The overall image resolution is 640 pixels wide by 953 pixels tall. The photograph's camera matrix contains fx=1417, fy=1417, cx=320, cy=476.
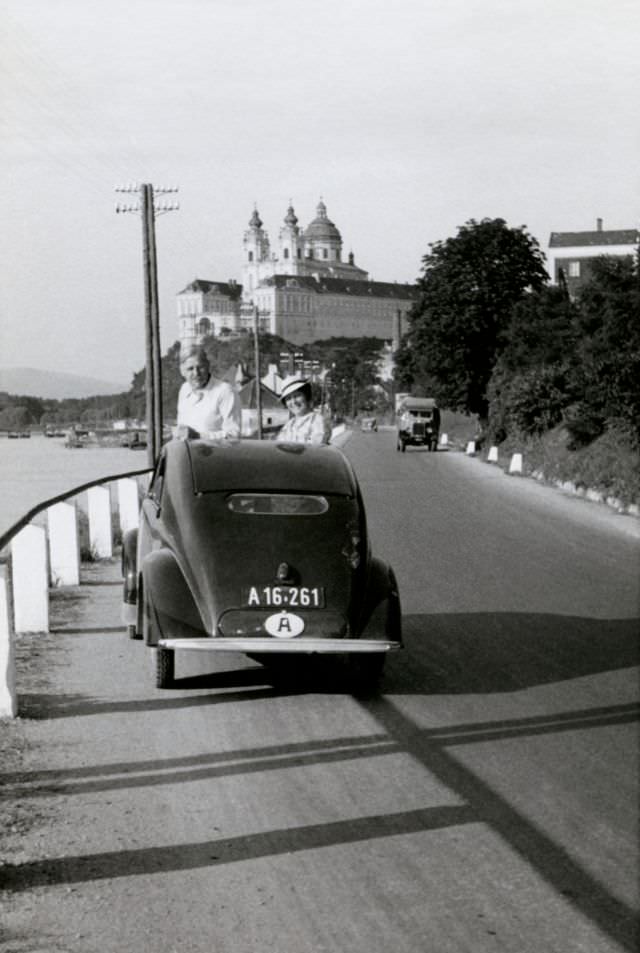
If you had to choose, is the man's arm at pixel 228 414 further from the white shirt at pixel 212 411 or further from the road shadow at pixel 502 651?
the road shadow at pixel 502 651

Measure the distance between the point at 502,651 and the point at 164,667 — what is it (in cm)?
248

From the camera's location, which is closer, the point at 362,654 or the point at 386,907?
the point at 386,907

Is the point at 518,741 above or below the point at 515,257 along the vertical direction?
below

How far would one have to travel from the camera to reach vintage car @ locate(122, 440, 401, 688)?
25.6 ft

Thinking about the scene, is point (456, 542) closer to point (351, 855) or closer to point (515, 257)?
point (351, 855)

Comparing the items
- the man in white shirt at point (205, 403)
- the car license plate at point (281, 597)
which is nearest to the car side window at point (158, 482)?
the man in white shirt at point (205, 403)

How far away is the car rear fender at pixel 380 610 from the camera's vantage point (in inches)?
313

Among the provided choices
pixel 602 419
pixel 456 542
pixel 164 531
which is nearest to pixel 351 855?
pixel 164 531

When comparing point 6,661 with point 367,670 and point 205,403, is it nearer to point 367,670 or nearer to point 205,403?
point 367,670

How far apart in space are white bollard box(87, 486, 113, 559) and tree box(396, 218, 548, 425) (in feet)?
139

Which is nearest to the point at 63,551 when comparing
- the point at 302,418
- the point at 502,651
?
the point at 302,418

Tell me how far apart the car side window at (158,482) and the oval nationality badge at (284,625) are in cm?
153

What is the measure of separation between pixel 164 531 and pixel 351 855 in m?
3.67

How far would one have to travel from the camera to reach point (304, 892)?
15.6ft
